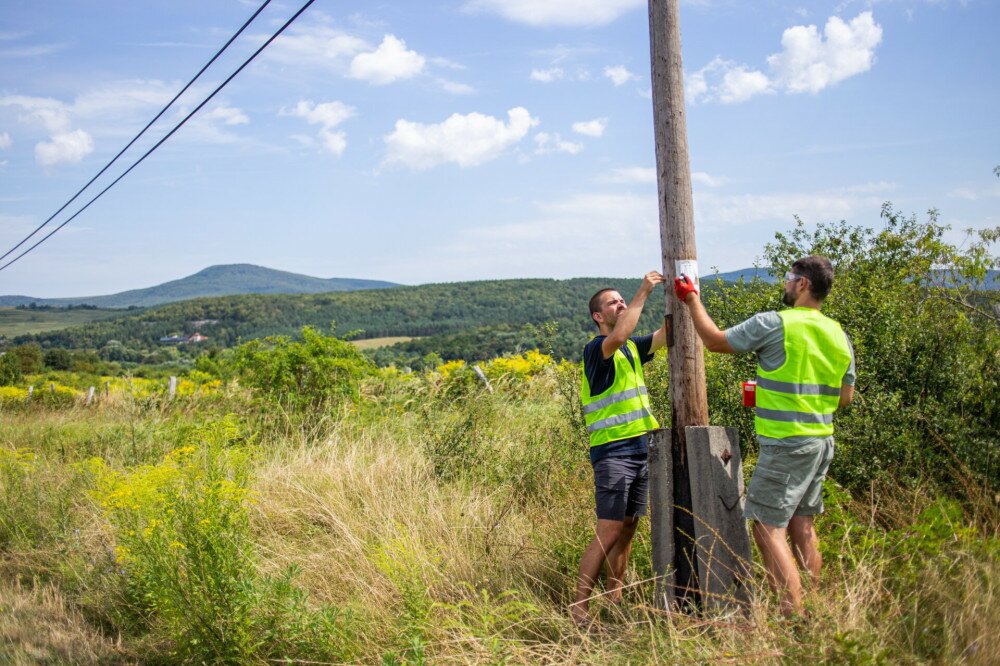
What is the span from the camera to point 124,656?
498 cm

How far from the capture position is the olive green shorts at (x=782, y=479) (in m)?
3.89

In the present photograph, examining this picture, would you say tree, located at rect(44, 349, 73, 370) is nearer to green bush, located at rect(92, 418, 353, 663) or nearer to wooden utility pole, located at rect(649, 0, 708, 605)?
green bush, located at rect(92, 418, 353, 663)

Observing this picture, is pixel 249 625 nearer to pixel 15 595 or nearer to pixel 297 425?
pixel 15 595

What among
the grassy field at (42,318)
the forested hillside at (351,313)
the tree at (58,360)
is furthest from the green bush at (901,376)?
the grassy field at (42,318)

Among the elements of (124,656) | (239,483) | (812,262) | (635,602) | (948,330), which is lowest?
(124,656)

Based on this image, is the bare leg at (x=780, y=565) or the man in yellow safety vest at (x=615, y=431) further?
the man in yellow safety vest at (x=615, y=431)

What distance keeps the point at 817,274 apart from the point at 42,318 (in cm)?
16014

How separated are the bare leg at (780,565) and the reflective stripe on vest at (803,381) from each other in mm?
496

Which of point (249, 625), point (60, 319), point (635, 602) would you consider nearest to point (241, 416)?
point (249, 625)

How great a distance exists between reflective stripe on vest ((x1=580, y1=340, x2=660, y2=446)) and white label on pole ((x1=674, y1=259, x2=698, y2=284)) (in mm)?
611

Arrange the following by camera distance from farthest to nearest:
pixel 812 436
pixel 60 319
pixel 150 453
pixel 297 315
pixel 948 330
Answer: pixel 60 319
pixel 297 315
pixel 150 453
pixel 948 330
pixel 812 436

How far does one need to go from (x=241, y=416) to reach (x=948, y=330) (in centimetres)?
863

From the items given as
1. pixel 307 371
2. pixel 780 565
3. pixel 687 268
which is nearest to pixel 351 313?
pixel 307 371

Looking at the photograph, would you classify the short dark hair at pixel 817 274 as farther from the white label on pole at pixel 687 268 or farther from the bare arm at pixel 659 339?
the bare arm at pixel 659 339
